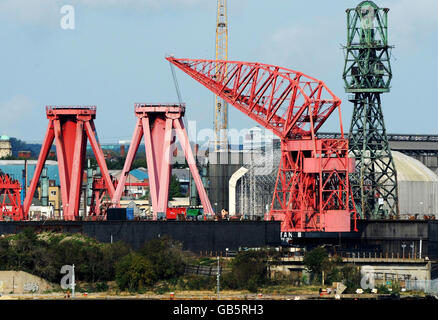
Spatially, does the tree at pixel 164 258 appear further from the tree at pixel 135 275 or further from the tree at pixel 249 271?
the tree at pixel 249 271

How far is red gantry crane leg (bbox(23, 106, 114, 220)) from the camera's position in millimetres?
159375

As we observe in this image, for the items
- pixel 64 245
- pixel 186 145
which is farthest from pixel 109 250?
pixel 186 145

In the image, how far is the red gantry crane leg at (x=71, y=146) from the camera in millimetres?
159375

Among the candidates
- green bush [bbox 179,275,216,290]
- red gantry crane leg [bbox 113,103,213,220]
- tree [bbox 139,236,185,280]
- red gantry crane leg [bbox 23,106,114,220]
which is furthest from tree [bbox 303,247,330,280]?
red gantry crane leg [bbox 23,106,114,220]

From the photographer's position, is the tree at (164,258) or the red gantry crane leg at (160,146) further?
the red gantry crane leg at (160,146)

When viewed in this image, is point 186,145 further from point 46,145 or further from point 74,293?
point 74,293

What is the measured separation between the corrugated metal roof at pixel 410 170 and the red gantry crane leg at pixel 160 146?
107 ft

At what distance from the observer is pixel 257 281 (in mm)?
126500

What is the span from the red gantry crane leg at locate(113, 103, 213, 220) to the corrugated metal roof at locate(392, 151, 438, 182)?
32.7m

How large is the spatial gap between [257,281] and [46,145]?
46.2 metres

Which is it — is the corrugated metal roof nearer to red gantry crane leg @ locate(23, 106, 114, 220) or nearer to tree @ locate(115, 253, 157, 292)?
red gantry crane leg @ locate(23, 106, 114, 220)

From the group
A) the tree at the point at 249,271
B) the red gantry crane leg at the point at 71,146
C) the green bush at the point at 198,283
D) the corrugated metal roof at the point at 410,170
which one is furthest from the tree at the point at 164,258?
the corrugated metal roof at the point at 410,170

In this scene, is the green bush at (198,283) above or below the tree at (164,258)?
below

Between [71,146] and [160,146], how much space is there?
454 inches
